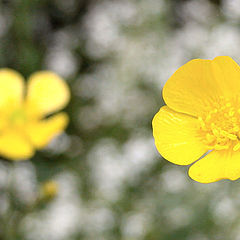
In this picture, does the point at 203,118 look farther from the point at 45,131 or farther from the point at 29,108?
the point at 29,108

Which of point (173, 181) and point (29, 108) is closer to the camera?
point (29, 108)

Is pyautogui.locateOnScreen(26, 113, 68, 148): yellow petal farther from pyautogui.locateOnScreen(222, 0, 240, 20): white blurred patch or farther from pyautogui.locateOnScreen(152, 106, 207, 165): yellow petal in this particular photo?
pyautogui.locateOnScreen(222, 0, 240, 20): white blurred patch

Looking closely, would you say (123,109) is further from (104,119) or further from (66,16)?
(66,16)

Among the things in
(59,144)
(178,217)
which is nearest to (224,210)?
(178,217)

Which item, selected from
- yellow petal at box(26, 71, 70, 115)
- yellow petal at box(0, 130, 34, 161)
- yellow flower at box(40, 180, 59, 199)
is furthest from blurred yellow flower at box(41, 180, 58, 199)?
yellow petal at box(26, 71, 70, 115)

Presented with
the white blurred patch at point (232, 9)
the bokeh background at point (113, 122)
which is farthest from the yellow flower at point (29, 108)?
the white blurred patch at point (232, 9)

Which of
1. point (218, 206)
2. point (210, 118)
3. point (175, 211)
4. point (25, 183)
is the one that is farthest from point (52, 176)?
point (210, 118)

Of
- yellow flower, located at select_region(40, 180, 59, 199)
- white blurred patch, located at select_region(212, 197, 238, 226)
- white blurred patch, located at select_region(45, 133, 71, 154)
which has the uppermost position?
yellow flower, located at select_region(40, 180, 59, 199)
